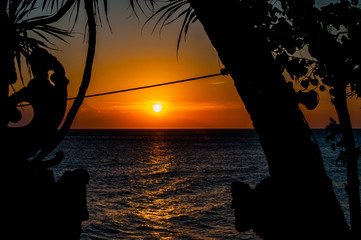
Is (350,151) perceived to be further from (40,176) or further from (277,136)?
(40,176)

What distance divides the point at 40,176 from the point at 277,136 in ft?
4.40

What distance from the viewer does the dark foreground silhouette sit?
5.49 ft

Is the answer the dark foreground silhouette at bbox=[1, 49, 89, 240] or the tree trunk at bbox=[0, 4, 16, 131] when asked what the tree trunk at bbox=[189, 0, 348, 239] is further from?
the tree trunk at bbox=[0, 4, 16, 131]

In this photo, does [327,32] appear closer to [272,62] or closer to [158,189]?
[272,62]

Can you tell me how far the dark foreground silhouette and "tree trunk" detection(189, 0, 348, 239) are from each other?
1.05 meters

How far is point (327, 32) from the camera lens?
4348 millimetres

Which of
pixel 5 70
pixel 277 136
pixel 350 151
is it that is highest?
pixel 5 70

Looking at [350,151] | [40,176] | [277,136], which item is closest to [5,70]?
[40,176]

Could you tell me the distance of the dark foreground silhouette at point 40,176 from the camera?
1673 mm

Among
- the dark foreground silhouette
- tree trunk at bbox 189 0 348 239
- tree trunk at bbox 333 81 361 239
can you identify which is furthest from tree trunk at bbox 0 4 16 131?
tree trunk at bbox 333 81 361 239

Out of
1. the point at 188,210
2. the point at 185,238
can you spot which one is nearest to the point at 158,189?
the point at 188,210

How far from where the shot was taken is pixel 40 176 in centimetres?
176

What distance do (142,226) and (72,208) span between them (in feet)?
57.5

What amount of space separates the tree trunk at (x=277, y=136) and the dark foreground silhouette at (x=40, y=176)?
3.44 feet
